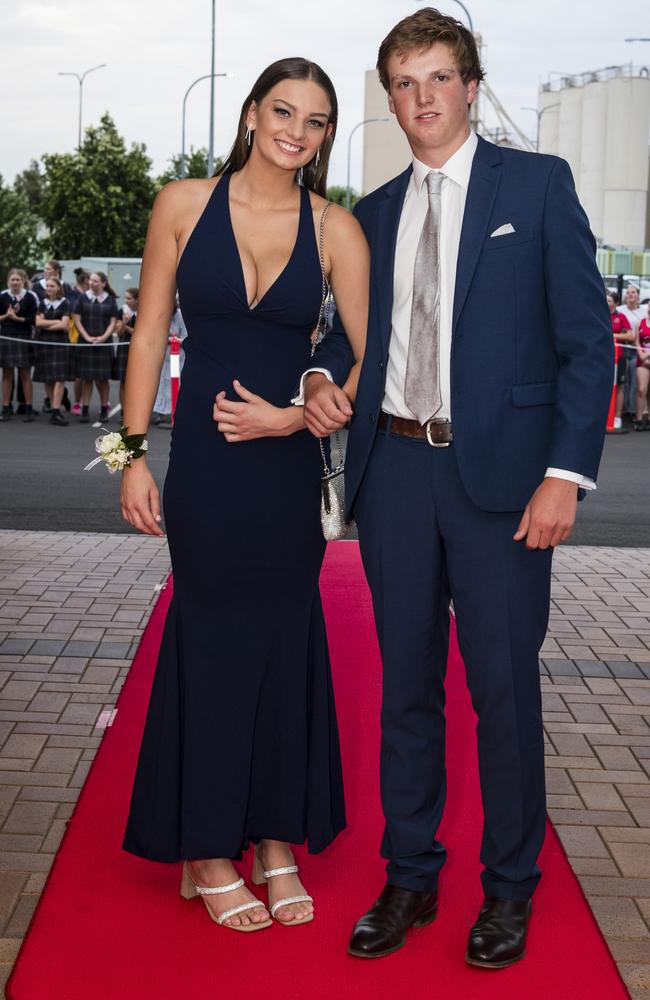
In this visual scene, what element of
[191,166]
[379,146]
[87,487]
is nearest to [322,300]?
[87,487]

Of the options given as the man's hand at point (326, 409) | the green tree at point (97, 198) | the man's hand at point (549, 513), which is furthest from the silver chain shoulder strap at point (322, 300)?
the green tree at point (97, 198)

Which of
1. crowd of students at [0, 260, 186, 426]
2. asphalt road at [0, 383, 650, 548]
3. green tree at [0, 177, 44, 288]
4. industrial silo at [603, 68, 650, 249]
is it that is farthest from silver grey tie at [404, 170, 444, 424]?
industrial silo at [603, 68, 650, 249]

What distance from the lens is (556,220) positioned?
110 inches

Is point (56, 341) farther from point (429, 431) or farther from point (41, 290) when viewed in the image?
point (429, 431)

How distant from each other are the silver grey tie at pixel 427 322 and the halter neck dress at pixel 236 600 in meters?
0.31

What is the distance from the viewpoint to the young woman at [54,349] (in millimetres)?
16297

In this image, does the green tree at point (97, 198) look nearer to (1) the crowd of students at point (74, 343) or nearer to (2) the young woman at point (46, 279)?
(2) the young woman at point (46, 279)

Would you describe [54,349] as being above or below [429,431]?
above

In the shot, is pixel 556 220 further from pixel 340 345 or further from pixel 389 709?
pixel 389 709

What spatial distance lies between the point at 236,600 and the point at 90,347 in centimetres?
1395

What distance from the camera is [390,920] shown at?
3.04 metres

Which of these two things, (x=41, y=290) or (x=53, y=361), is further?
(x=41, y=290)

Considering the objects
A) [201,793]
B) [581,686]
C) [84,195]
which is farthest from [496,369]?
[84,195]

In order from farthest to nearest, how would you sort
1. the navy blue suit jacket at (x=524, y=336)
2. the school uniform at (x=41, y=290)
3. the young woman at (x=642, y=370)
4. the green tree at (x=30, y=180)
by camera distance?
1. the green tree at (x=30, y=180)
2. the school uniform at (x=41, y=290)
3. the young woman at (x=642, y=370)
4. the navy blue suit jacket at (x=524, y=336)
